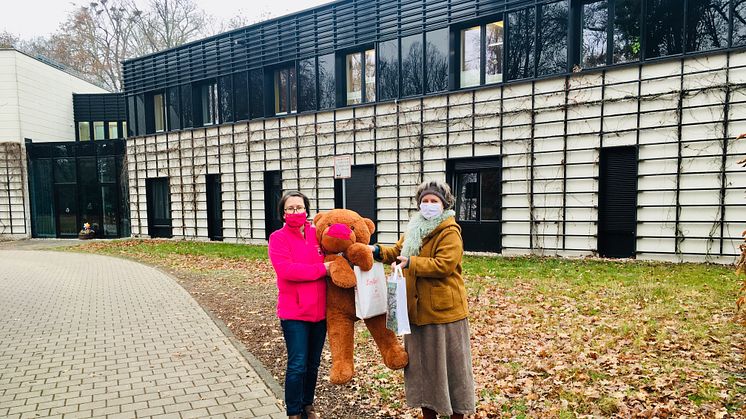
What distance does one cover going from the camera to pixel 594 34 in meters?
12.3

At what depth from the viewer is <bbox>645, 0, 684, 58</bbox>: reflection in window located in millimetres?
11172

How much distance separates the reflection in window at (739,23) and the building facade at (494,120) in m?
0.03

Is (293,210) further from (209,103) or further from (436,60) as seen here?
(209,103)

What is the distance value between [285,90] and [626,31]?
39.2 feet

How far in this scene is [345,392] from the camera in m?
4.80

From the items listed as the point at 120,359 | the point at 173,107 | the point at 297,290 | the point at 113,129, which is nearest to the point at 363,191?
the point at 120,359

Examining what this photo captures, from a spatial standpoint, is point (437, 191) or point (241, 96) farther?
point (241, 96)

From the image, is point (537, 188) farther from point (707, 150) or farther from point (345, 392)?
point (345, 392)

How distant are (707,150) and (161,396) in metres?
12.0

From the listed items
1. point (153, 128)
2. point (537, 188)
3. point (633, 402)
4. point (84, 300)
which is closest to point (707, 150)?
point (537, 188)

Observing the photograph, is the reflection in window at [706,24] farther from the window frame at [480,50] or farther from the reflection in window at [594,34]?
the window frame at [480,50]

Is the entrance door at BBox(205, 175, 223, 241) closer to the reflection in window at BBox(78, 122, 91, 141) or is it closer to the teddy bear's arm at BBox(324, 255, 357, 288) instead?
the reflection in window at BBox(78, 122, 91, 141)

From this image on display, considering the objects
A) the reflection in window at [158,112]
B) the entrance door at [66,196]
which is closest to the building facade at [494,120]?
the reflection in window at [158,112]

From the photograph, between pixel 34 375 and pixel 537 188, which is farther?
pixel 537 188
